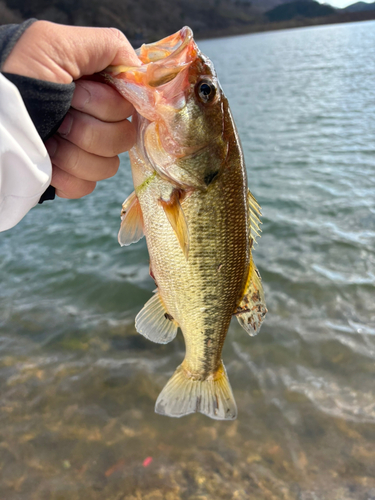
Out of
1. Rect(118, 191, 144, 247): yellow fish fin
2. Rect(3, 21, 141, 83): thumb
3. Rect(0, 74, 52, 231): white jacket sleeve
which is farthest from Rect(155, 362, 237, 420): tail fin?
Rect(3, 21, 141, 83): thumb

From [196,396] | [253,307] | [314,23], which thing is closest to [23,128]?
[253,307]

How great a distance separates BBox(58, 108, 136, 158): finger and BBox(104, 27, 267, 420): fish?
127 millimetres

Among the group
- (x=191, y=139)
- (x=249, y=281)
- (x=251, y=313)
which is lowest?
(x=251, y=313)

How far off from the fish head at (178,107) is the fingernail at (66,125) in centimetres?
24

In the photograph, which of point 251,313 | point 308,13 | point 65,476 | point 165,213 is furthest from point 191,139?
point 308,13

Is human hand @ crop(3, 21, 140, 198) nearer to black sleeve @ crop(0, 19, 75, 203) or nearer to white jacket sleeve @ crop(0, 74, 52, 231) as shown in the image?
black sleeve @ crop(0, 19, 75, 203)

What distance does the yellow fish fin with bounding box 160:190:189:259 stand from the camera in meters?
1.75

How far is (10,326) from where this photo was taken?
4.59 metres

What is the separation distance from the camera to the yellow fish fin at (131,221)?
1.97m

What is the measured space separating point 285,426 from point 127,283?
9.78 feet

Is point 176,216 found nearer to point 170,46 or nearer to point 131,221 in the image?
point 131,221

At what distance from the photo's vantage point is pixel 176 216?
1747 millimetres

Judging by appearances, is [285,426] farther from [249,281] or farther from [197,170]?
[197,170]

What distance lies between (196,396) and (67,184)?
5.45 feet
